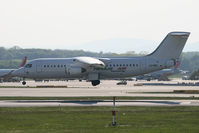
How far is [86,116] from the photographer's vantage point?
103ft

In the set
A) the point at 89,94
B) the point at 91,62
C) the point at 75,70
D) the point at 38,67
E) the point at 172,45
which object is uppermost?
the point at 172,45

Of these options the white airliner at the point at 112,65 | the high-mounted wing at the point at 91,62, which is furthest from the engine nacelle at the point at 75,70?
the high-mounted wing at the point at 91,62

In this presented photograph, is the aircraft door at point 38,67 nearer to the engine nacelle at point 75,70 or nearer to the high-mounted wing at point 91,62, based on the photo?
the engine nacelle at point 75,70

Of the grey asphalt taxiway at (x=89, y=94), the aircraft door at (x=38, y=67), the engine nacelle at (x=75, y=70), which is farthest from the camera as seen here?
the aircraft door at (x=38, y=67)

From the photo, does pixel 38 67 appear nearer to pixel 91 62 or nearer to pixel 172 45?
pixel 91 62

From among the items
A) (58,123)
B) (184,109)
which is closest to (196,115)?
(184,109)

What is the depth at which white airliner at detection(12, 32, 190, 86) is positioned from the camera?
228ft

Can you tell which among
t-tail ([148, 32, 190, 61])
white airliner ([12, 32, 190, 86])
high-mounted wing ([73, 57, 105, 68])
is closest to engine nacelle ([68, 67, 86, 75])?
white airliner ([12, 32, 190, 86])

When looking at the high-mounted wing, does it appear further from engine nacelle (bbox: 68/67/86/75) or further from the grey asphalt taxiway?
the grey asphalt taxiway

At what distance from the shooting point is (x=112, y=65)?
7081 cm

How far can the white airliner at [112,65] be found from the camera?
69625 millimetres

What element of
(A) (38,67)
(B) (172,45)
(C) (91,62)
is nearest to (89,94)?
(C) (91,62)

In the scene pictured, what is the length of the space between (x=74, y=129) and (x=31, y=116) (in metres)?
6.67

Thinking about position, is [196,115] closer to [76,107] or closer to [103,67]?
[76,107]
